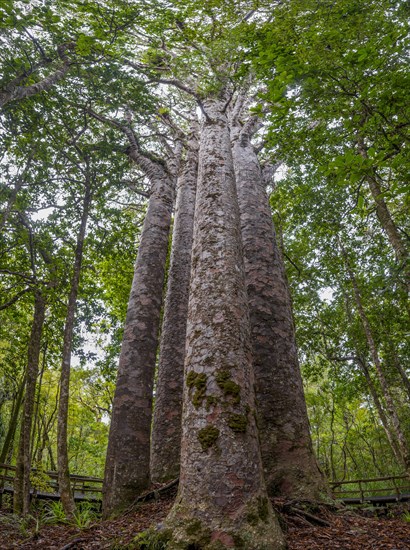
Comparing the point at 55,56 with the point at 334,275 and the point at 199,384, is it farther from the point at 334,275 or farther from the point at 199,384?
the point at 334,275

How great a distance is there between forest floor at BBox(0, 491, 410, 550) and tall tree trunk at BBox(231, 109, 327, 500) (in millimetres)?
370

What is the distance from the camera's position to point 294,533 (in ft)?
8.86

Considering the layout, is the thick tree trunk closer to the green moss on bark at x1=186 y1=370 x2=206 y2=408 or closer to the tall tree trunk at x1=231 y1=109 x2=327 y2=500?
the tall tree trunk at x1=231 y1=109 x2=327 y2=500

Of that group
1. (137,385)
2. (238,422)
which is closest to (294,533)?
(238,422)

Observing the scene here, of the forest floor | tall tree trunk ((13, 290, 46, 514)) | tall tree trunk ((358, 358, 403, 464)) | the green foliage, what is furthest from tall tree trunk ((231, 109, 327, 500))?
tall tree trunk ((358, 358, 403, 464))

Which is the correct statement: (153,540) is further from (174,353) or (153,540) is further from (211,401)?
(174,353)

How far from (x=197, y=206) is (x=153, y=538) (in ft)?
10.0

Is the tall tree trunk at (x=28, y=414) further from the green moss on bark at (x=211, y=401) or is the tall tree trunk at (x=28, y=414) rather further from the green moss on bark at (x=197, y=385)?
the green moss on bark at (x=211, y=401)

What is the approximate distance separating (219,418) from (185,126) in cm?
1117

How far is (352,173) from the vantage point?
3863 millimetres

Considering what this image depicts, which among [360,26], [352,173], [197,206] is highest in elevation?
[360,26]

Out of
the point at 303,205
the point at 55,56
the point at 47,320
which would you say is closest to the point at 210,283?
the point at 55,56

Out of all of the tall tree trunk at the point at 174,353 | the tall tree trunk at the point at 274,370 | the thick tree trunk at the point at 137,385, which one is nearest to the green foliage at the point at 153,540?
the tall tree trunk at the point at 274,370

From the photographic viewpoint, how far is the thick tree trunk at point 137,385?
167 inches
